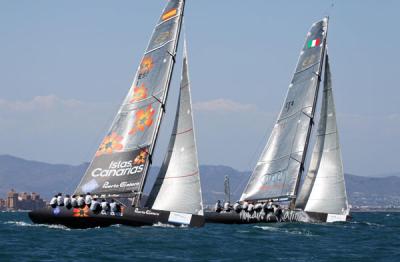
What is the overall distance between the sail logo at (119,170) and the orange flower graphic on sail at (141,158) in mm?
186

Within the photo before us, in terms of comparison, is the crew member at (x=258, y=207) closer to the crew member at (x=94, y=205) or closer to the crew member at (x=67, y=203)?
the crew member at (x=94, y=205)

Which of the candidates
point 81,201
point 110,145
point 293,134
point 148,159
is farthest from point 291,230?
point 293,134

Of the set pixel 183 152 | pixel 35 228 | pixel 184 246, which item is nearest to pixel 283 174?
pixel 183 152

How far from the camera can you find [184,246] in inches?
1431

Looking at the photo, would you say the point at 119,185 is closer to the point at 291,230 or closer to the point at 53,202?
the point at 53,202

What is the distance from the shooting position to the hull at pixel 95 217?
43562 mm

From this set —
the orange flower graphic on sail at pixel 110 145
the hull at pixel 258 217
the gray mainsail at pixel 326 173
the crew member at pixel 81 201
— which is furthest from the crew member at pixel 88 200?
the gray mainsail at pixel 326 173

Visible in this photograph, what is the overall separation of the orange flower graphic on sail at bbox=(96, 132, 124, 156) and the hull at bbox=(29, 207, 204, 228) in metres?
4.27

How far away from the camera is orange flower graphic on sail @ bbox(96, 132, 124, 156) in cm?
4731

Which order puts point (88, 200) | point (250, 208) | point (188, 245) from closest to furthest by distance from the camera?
point (188, 245)
point (88, 200)
point (250, 208)

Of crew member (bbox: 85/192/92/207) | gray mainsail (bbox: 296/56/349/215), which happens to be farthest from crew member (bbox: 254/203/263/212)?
crew member (bbox: 85/192/92/207)

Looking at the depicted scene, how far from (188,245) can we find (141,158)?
10.4 m

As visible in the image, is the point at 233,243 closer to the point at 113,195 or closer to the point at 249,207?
the point at 113,195

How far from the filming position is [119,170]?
153 feet
